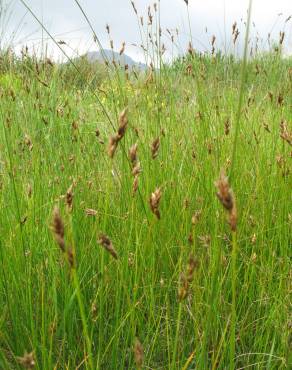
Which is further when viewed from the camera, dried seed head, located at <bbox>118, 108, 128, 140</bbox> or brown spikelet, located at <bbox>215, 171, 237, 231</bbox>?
dried seed head, located at <bbox>118, 108, 128, 140</bbox>

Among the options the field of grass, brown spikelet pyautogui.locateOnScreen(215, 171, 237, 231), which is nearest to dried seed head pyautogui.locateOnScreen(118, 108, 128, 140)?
the field of grass

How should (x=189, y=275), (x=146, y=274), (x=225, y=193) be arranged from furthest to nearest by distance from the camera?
(x=146, y=274), (x=189, y=275), (x=225, y=193)

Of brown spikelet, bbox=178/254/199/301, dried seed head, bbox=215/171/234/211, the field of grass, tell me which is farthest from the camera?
the field of grass

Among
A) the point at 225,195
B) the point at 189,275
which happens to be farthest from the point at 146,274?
the point at 225,195

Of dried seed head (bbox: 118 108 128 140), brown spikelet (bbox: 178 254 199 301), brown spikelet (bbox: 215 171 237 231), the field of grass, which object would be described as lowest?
the field of grass

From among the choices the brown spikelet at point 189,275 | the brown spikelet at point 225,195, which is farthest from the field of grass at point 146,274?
the brown spikelet at point 225,195

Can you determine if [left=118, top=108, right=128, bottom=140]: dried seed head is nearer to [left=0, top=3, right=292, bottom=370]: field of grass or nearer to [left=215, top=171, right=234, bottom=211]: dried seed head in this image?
[left=0, top=3, right=292, bottom=370]: field of grass

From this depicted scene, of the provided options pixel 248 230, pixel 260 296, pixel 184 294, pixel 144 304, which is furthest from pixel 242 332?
pixel 184 294

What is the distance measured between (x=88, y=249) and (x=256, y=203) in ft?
2.43

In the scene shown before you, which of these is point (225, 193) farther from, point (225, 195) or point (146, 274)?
point (146, 274)

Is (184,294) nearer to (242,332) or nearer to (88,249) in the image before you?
(242,332)

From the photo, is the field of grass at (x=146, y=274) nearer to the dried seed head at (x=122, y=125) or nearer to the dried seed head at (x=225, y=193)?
the dried seed head at (x=122, y=125)

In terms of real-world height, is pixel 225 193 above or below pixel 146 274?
above

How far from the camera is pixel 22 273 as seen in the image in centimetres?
152
